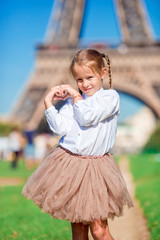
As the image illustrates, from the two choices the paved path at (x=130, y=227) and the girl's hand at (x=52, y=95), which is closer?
the girl's hand at (x=52, y=95)

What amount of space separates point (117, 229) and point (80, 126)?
1.61 metres

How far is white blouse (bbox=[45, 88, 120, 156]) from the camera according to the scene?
214cm

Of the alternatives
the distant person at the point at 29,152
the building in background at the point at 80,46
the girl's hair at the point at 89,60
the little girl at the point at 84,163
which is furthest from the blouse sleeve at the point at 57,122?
the building in background at the point at 80,46

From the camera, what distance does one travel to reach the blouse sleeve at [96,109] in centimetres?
212

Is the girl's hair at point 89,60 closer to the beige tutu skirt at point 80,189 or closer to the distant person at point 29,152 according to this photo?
the beige tutu skirt at point 80,189

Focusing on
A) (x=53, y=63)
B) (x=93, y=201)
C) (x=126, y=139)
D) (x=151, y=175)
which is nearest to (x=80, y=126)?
(x=93, y=201)

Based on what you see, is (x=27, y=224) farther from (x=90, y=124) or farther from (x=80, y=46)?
(x=80, y=46)

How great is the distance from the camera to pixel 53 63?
24938 millimetres

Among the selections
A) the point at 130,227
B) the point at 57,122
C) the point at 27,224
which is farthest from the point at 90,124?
the point at 27,224

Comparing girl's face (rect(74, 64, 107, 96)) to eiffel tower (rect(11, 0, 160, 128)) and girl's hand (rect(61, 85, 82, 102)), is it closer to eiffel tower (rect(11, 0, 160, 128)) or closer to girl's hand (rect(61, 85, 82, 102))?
girl's hand (rect(61, 85, 82, 102))

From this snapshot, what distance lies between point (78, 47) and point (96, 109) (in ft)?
75.5

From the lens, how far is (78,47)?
24.6 metres

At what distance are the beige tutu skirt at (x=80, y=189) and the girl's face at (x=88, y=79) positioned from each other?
425 millimetres

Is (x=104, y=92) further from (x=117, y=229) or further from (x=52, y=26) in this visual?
(x=52, y=26)
